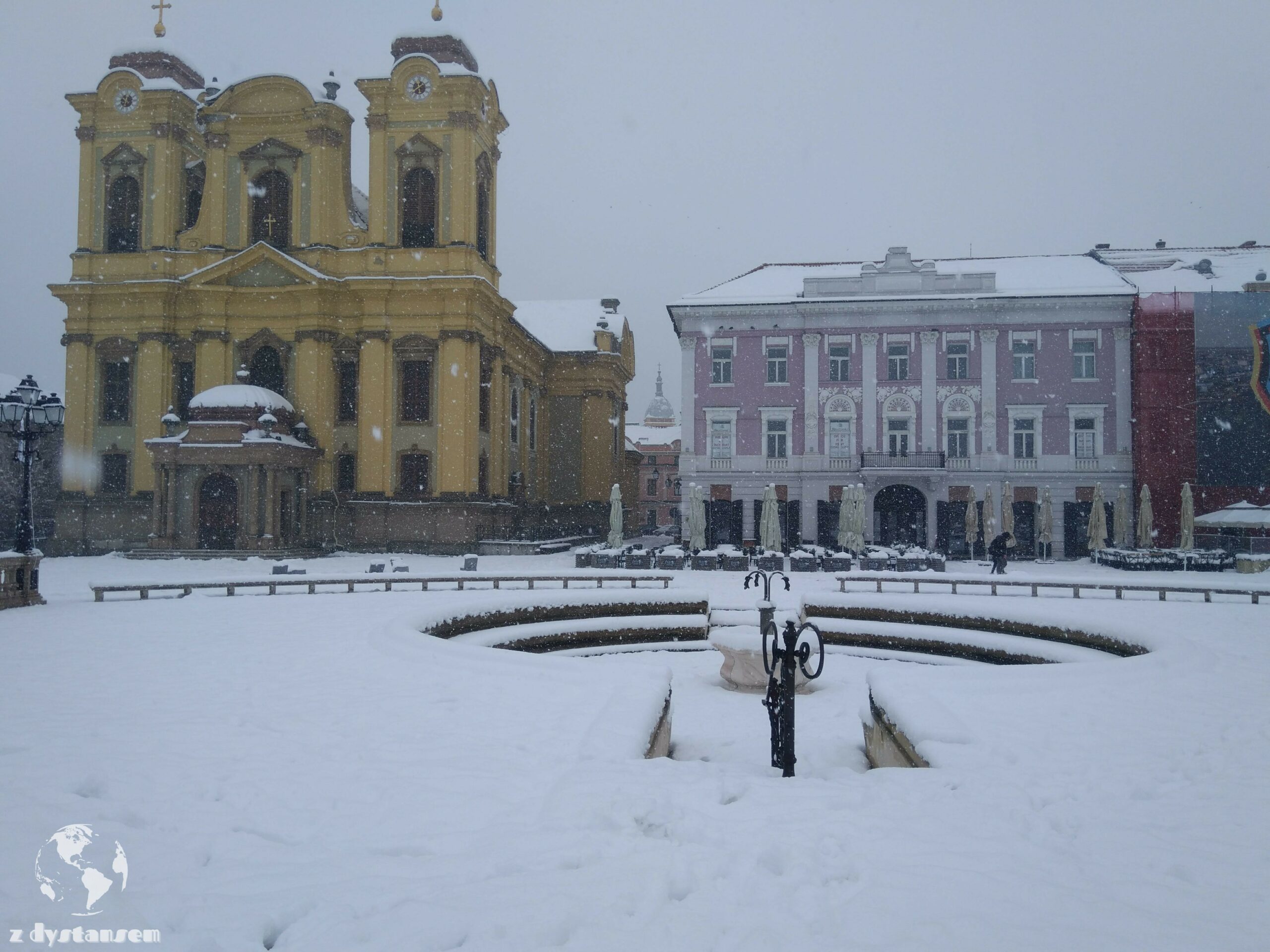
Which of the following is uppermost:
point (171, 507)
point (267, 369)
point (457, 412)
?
point (267, 369)

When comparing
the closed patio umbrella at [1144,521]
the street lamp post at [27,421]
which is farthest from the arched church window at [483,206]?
the closed patio umbrella at [1144,521]

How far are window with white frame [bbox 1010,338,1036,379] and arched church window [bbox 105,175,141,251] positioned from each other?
1537 inches

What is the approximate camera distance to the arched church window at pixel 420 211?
35500mm

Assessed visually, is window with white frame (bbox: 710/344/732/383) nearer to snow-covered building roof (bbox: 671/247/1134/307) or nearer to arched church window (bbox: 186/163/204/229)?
snow-covered building roof (bbox: 671/247/1134/307)

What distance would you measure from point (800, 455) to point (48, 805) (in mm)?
33297

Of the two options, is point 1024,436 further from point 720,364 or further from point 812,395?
point 720,364

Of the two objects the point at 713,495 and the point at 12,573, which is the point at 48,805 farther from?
the point at 713,495

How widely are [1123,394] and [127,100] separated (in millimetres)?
45142

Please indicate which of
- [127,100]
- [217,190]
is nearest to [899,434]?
[217,190]

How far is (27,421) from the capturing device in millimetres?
14625

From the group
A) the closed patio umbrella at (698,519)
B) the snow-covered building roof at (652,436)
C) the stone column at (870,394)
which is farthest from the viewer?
the snow-covered building roof at (652,436)

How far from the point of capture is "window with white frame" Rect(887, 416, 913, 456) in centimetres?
3597

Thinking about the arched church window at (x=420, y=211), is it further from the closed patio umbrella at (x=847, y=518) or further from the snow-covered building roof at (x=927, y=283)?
the closed patio umbrella at (x=847, y=518)

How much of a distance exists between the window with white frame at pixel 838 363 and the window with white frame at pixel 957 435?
482 centimetres
